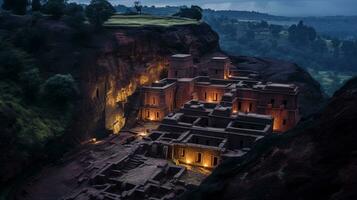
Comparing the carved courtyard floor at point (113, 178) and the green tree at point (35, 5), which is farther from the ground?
the green tree at point (35, 5)

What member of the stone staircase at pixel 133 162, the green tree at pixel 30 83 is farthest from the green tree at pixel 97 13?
the stone staircase at pixel 133 162

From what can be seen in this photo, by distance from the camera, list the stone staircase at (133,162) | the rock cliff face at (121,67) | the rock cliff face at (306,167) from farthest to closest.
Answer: the rock cliff face at (121,67) → the stone staircase at (133,162) → the rock cliff face at (306,167)

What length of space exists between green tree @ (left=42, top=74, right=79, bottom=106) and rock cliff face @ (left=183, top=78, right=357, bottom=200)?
2596 cm

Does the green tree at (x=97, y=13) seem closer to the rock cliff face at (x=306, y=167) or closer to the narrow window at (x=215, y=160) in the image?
the narrow window at (x=215, y=160)

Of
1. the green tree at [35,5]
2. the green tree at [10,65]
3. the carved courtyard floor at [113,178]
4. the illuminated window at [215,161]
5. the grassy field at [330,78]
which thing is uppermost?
the green tree at [35,5]

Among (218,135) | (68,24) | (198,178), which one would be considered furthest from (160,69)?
(198,178)

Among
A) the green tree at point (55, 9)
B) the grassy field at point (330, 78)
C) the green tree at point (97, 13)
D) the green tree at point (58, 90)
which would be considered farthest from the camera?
the grassy field at point (330, 78)

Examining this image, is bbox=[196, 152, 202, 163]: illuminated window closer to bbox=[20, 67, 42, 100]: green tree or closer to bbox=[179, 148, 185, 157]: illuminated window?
bbox=[179, 148, 185, 157]: illuminated window

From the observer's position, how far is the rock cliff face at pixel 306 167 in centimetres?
1539

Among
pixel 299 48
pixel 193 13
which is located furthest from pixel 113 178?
pixel 299 48

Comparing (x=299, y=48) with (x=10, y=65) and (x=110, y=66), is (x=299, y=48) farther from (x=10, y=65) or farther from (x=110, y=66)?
(x=10, y=65)

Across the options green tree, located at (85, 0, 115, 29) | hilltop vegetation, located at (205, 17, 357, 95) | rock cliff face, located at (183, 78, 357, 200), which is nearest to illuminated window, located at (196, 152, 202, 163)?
rock cliff face, located at (183, 78, 357, 200)

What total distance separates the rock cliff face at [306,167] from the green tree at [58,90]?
85.2 feet

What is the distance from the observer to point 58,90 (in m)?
42.8
